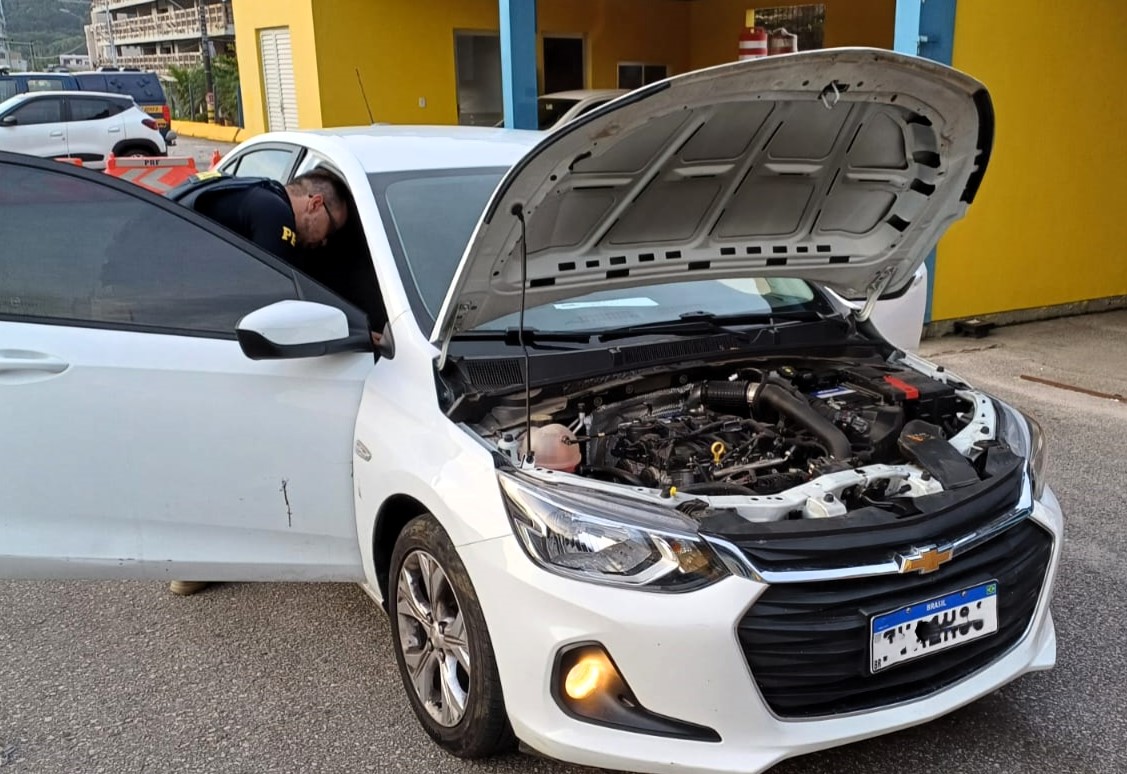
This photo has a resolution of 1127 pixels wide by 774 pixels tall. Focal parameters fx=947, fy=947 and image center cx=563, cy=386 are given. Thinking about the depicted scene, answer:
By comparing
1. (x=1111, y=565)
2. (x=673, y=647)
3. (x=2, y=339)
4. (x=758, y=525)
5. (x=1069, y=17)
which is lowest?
(x=1111, y=565)

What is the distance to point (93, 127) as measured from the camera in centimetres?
1833

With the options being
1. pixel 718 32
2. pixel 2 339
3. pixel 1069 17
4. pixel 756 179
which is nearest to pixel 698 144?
pixel 756 179

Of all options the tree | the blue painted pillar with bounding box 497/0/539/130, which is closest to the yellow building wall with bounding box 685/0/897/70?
the blue painted pillar with bounding box 497/0/539/130

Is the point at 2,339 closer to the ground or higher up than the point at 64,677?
higher up

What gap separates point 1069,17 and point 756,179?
19.7 ft

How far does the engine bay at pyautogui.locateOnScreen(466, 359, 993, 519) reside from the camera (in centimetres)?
248

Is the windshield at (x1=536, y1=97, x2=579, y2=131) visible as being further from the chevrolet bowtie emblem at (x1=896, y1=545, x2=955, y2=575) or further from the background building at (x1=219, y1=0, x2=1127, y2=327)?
the chevrolet bowtie emblem at (x1=896, y1=545, x2=955, y2=575)

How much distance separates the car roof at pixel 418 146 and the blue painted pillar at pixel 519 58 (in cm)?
595

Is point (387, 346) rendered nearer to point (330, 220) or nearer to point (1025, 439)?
point (330, 220)

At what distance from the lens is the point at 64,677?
3188 millimetres

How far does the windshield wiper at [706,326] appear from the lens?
3.12m

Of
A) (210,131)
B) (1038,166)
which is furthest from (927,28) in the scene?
(210,131)

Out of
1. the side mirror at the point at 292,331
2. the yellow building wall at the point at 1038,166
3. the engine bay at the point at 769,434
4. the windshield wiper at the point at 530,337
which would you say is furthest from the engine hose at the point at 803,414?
the yellow building wall at the point at 1038,166

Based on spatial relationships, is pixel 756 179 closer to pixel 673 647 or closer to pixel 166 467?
pixel 673 647
